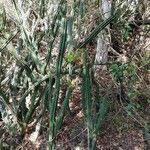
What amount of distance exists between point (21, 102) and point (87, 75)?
1441 mm

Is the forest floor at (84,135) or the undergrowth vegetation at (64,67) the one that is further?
the forest floor at (84,135)

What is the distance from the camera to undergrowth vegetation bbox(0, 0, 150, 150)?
4.18 m

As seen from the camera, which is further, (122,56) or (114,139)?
(122,56)

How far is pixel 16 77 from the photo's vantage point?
534 centimetres

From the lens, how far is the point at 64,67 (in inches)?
181

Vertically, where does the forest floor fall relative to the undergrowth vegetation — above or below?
below

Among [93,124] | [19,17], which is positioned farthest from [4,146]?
[19,17]

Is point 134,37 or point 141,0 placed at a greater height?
point 141,0

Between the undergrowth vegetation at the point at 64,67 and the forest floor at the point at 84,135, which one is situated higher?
the undergrowth vegetation at the point at 64,67

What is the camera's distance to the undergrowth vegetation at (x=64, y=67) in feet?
13.7

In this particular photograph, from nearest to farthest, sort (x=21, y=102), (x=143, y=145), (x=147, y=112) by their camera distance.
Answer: (x=21, y=102) → (x=143, y=145) → (x=147, y=112)

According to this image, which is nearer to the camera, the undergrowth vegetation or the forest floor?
the undergrowth vegetation

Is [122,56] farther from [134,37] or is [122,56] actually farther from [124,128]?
[124,128]

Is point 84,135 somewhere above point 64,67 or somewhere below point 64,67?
below
